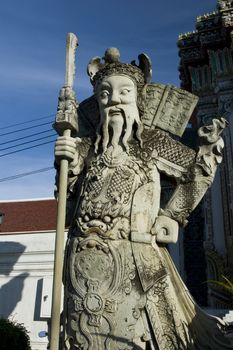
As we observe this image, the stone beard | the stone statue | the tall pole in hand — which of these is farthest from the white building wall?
the tall pole in hand

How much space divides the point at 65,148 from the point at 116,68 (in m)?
1.04

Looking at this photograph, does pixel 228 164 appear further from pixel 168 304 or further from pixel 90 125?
pixel 168 304

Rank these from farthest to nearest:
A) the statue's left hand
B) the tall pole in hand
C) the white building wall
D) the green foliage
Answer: the white building wall < the green foliage < the statue's left hand < the tall pole in hand

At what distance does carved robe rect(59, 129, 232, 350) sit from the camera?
11.0 ft

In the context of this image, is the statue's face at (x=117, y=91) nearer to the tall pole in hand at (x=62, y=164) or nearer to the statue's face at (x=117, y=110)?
the statue's face at (x=117, y=110)

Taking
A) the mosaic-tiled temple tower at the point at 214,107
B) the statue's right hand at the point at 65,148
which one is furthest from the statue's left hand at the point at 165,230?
the mosaic-tiled temple tower at the point at 214,107

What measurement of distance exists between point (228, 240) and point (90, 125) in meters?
6.24

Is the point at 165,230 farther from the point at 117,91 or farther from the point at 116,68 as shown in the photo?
the point at 116,68

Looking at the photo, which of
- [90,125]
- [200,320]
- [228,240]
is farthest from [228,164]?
[200,320]

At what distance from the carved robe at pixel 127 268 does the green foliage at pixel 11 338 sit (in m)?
5.24

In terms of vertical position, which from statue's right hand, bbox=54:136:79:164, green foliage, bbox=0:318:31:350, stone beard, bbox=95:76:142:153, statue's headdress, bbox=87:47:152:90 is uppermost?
statue's headdress, bbox=87:47:152:90

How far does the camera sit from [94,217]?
367 cm

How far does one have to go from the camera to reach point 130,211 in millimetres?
3699

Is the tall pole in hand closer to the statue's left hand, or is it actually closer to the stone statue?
the stone statue
